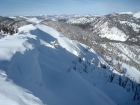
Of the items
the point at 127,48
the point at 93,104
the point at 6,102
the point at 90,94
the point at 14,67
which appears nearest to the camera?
the point at 6,102

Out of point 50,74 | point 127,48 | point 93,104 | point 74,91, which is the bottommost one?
point 127,48

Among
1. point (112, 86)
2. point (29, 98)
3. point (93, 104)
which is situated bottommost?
point (112, 86)

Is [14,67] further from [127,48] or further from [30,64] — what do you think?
[127,48]

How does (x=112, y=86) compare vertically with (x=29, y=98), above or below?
below

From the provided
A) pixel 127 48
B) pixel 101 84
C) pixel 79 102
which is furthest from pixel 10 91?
pixel 127 48

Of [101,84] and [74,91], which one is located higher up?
[74,91]

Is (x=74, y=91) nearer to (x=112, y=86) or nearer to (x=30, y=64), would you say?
(x=30, y=64)

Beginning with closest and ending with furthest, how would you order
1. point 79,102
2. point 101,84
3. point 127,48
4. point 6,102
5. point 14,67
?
point 6,102
point 14,67
point 79,102
point 101,84
point 127,48

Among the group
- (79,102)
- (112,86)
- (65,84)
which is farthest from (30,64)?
(112,86)

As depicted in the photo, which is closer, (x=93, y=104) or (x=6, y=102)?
(x=6, y=102)
